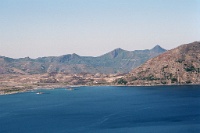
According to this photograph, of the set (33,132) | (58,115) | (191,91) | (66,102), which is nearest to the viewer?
(33,132)

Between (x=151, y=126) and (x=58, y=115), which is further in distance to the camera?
(x=58, y=115)

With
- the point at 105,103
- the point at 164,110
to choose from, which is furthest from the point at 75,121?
the point at 105,103

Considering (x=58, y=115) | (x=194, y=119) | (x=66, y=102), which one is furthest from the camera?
(x=66, y=102)

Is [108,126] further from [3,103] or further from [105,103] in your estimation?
[3,103]

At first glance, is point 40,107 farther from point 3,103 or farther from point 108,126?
point 108,126

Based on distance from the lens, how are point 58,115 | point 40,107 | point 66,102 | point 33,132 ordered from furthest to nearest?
1. point 66,102
2. point 40,107
3. point 58,115
4. point 33,132

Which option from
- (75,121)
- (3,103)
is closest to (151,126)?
(75,121)
